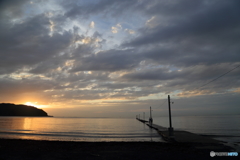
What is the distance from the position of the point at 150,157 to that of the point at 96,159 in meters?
3.84

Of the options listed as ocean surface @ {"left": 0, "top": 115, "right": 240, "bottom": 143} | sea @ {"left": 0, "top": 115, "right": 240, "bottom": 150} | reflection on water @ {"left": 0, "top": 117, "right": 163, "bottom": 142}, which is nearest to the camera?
sea @ {"left": 0, "top": 115, "right": 240, "bottom": 150}

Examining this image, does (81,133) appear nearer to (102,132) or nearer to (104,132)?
(102,132)

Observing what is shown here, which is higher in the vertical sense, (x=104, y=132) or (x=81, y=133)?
(x=81, y=133)

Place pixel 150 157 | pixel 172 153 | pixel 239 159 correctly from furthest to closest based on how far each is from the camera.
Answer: pixel 172 153 → pixel 150 157 → pixel 239 159

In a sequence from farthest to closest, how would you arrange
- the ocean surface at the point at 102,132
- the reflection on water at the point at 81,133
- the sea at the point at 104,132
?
1. the reflection on water at the point at 81,133
2. the ocean surface at the point at 102,132
3. the sea at the point at 104,132

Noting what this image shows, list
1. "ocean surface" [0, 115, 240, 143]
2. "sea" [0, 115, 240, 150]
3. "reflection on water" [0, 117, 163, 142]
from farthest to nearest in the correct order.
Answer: "reflection on water" [0, 117, 163, 142] < "ocean surface" [0, 115, 240, 143] < "sea" [0, 115, 240, 150]

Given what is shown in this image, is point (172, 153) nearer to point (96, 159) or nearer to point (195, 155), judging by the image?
point (195, 155)

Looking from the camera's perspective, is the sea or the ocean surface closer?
the sea

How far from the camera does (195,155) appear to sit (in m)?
12.5

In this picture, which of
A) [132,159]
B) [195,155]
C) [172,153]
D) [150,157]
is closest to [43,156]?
[132,159]

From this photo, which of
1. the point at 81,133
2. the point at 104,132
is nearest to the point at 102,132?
the point at 104,132

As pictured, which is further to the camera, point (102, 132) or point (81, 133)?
point (102, 132)

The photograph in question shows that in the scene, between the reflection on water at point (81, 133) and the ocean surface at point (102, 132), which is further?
the reflection on water at point (81, 133)

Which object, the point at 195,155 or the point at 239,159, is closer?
the point at 239,159
